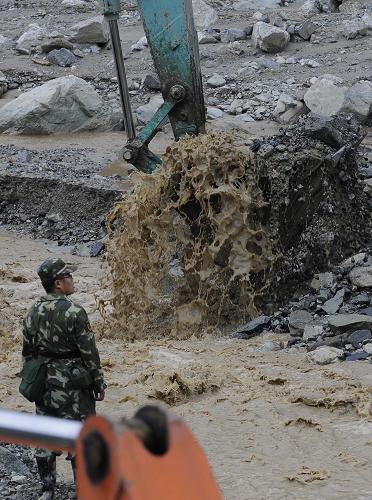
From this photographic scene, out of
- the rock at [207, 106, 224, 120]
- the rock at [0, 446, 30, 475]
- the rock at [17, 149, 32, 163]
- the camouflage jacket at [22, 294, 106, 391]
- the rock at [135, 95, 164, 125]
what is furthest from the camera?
the rock at [207, 106, 224, 120]

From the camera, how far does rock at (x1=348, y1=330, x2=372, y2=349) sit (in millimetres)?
7398

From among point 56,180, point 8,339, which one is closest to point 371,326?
point 8,339

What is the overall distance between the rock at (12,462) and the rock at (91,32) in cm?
1620

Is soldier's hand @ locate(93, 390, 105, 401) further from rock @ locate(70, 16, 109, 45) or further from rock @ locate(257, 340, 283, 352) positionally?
rock @ locate(70, 16, 109, 45)

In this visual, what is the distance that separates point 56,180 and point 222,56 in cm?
748

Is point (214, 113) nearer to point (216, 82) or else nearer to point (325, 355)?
point (216, 82)

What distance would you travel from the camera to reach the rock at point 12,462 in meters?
5.31

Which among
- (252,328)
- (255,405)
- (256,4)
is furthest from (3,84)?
(255,405)

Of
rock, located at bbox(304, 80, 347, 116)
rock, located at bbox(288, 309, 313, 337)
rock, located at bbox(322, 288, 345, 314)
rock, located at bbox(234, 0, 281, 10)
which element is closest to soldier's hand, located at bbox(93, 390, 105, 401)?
rock, located at bbox(288, 309, 313, 337)

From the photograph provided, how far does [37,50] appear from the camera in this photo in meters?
20.6

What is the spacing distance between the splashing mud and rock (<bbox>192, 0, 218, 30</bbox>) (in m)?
12.9

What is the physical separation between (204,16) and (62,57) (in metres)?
3.56

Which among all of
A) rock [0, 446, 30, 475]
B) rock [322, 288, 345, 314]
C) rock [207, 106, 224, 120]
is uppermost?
rock [0, 446, 30, 475]

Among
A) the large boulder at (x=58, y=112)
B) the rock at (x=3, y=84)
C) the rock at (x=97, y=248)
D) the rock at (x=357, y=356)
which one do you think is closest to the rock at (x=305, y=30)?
the large boulder at (x=58, y=112)
